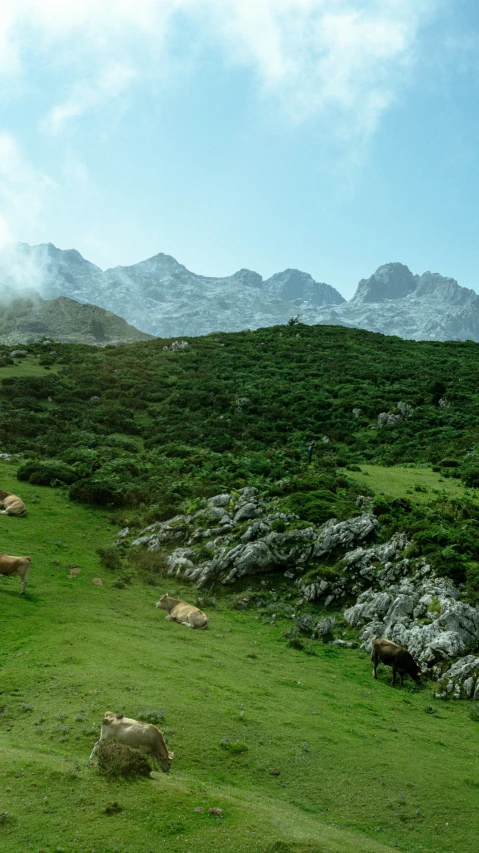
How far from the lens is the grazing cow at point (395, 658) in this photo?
1955cm

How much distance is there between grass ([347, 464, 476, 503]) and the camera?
33.2 m

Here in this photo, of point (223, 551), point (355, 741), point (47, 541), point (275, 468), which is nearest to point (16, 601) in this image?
point (47, 541)

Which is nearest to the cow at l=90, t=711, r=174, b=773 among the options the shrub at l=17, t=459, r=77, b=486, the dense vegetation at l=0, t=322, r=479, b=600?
the dense vegetation at l=0, t=322, r=479, b=600

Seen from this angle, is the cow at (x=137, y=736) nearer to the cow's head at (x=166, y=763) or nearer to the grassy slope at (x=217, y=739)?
A: the cow's head at (x=166, y=763)

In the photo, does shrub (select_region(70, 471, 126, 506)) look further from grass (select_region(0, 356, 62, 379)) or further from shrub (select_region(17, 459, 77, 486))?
grass (select_region(0, 356, 62, 379))

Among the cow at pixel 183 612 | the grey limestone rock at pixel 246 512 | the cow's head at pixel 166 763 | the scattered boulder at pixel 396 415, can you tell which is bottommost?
the cow at pixel 183 612

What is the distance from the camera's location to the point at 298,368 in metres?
71.0

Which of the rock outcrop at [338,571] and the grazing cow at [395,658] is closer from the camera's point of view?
the grazing cow at [395,658]

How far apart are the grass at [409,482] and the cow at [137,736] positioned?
22232 millimetres

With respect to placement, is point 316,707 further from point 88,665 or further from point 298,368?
point 298,368

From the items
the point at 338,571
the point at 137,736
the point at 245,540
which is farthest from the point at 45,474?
the point at 137,736

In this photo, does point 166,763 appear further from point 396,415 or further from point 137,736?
point 396,415

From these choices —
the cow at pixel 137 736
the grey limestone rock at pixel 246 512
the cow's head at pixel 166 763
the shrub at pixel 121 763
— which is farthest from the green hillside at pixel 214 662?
the grey limestone rock at pixel 246 512

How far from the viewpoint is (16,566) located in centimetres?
2181
